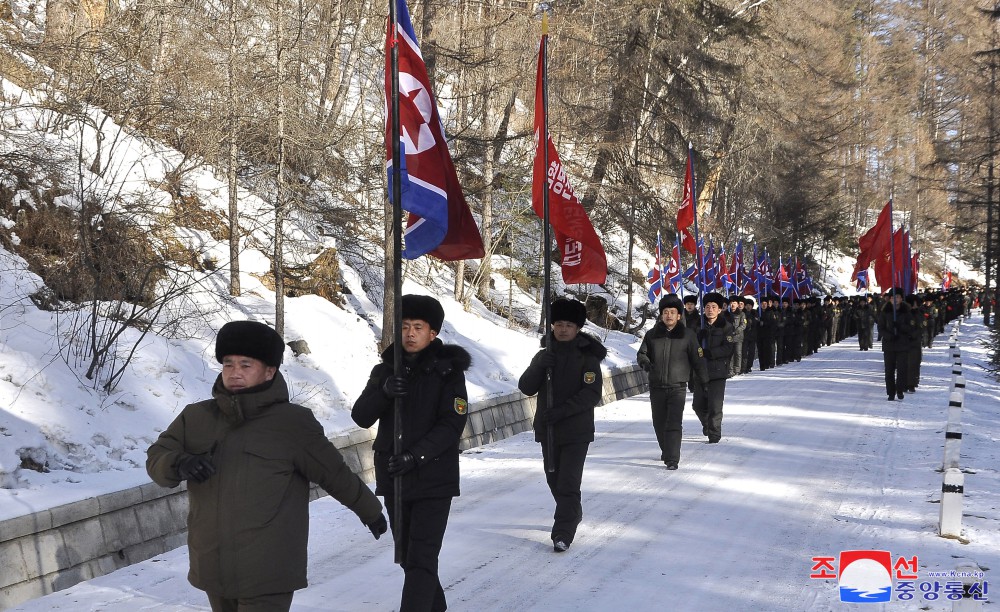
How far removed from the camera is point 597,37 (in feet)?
90.0

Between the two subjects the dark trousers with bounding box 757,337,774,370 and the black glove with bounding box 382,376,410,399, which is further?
the dark trousers with bounding box 757,337,774,370

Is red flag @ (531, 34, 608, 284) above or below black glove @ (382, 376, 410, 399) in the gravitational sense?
above

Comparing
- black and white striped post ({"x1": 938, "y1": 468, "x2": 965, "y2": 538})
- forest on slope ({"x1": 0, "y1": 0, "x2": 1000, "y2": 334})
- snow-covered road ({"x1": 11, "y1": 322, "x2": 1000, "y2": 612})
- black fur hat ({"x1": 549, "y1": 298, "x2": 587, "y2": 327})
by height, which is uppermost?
forest on slope ({"x1": 0, "y1": 0, "x2": 1000, "y2": 334})

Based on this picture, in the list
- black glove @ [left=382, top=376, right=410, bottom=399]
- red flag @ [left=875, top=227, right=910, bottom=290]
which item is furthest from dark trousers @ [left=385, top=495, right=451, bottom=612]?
red flag @ [left=875, top=227, right=910, bottom=290]

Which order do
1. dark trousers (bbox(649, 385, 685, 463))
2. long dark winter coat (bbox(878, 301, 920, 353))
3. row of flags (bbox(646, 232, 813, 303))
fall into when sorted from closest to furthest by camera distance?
dark trousers (bbox(649, 385, 685, 463))
long dark winter coat (bbox(878, 301, 920, 353))
row of flags (bbox(646, 232, 813, 303))

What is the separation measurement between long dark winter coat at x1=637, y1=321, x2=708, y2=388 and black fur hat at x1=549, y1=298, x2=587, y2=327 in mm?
3472

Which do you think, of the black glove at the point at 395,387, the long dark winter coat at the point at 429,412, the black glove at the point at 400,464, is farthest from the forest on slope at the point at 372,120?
the black glove at the point at 400,464

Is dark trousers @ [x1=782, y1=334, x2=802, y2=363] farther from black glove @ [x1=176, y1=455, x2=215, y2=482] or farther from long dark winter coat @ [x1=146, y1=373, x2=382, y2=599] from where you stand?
black glove @ [x1=176, y1=455, x2=215, y2=482]

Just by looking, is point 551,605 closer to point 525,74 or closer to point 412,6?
point 412,6

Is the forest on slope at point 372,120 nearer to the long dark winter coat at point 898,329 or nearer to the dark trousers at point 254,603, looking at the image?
the dark trousers at point 254,603

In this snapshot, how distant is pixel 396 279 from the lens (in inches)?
221

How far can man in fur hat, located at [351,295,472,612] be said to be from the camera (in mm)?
5066

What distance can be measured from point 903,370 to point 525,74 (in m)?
10.8

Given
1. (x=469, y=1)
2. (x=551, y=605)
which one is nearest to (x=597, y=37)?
(x=469, y=1)
